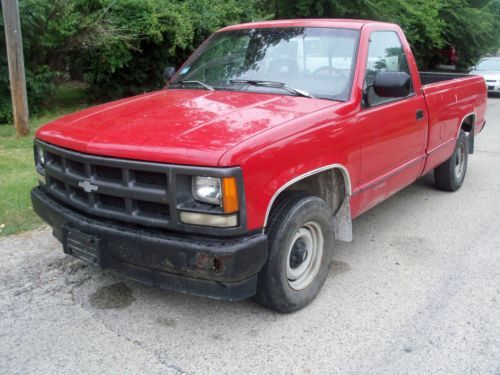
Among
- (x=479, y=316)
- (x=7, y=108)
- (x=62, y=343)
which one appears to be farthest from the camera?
A: (x=7, y=108)

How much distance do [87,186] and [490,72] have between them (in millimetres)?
18016

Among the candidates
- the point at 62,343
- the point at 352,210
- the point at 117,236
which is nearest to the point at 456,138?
the point at 352,210

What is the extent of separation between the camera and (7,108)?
933 cm

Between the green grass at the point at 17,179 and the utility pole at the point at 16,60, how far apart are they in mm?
307

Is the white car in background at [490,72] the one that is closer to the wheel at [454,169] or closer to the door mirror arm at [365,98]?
the wheel at [454,169]

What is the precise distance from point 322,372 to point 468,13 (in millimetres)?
20571

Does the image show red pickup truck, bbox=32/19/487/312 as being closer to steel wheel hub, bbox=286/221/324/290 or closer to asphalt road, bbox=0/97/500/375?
steel wheel hub, bbox=286/221/324/290

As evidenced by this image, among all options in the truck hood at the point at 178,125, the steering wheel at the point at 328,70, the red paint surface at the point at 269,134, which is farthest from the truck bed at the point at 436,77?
the truck hood at the point at 178,125

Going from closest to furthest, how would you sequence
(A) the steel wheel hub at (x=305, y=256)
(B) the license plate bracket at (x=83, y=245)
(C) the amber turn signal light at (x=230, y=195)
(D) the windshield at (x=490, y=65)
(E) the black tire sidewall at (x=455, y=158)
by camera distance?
(C) the amber turn signal light at (x=230, y=195) < (B) the license plate bracket at (x=83, y=245) < (A) the steel wheel hub at (x=305, y=256) < (E) the black tire sidewall at (x=455, y=158) < (D) the windshield at (x=490, y=65)

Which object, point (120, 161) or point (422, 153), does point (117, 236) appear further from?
point (422, 153)

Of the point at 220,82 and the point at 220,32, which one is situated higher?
the point at 220,32

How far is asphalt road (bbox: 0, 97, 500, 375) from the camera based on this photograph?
9.72 ft

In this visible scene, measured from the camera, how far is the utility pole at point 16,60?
24.8 ft

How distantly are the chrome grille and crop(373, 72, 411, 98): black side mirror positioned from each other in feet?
6.21
